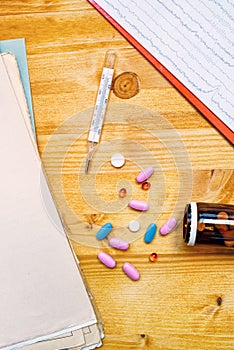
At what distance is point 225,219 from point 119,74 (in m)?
0.25

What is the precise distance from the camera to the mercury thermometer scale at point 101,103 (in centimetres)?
78

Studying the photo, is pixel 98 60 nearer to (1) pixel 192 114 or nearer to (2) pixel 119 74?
(2) pixel 119 74

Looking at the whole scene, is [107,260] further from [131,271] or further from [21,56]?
[21,56]

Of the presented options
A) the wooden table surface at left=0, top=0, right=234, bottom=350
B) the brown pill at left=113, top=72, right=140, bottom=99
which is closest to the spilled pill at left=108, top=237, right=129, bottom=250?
the wooden table surface at left=0, top=0, right=234, bottom=350

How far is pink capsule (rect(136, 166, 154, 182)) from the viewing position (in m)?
0.77

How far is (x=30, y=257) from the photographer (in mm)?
745

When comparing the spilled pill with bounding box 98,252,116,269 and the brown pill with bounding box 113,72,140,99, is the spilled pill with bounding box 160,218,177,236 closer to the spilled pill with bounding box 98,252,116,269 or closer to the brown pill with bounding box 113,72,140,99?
the spilled pill with bounding box 98,252,116,269

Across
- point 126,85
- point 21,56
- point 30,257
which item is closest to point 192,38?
point 126,85

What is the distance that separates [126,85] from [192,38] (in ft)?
0.37

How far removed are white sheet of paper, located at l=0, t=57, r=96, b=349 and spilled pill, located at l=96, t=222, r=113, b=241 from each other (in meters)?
0.04

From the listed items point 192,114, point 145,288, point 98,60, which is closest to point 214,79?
point 192,114

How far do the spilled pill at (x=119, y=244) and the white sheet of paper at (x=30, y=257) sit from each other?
54mm

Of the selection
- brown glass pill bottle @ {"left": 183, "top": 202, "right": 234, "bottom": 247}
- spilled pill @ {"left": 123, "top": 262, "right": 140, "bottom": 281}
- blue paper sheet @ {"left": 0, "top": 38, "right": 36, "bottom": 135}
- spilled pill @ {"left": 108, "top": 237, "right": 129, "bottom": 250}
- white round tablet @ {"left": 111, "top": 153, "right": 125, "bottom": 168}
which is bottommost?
spilled pill @ {"left": 123, "top": 262, "right": 140, "bottom": 281}

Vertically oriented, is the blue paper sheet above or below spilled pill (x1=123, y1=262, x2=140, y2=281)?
above
